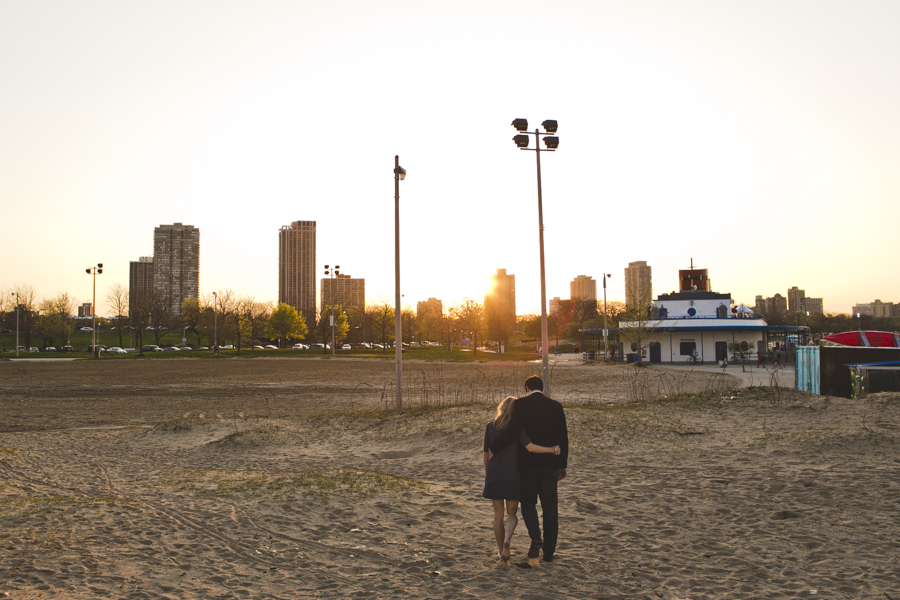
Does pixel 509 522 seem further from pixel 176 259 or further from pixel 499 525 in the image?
pixel 176 259

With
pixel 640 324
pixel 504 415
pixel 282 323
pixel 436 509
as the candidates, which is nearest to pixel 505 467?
pixel 504 415

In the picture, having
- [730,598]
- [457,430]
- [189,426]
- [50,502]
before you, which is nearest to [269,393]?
[189,426]

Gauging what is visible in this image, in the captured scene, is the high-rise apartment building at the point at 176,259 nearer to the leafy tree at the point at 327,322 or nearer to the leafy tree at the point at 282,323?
the leafy tree at the point at 282,323

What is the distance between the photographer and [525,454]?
571 centimetres

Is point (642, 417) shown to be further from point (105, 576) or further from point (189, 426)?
point (105, 576)

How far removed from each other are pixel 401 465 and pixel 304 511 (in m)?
3.62

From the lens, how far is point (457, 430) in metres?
13.2

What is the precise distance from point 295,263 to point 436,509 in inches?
6861

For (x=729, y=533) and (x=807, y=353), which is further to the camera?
(x=807, y=353)

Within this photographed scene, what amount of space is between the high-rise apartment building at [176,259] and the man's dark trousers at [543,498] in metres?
176

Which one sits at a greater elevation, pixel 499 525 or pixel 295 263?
pixel 295 263

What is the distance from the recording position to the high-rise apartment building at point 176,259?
555ft

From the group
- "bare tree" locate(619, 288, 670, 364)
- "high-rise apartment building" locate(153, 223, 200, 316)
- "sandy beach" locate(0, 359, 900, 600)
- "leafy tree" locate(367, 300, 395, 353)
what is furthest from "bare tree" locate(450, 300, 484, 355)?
"high-rise apartment building" locate(153, 223, 200, 316)

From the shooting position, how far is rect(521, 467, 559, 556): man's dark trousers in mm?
5676
